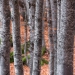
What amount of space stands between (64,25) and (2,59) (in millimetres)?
2001

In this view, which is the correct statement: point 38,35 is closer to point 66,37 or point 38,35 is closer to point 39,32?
point 39,32

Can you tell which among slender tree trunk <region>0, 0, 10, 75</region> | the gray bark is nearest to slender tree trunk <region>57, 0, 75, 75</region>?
slender tree trunk <region>0, 0, 10, 75</region>

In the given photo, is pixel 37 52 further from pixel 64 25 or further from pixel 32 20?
pixel 64 25

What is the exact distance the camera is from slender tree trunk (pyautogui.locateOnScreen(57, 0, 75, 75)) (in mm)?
2262

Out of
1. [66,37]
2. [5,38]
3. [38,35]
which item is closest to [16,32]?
[38,35]

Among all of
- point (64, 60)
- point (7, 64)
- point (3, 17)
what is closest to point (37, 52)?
point (7, 64)

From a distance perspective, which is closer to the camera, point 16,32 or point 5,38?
point 5,38

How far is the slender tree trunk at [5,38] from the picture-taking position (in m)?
3.68

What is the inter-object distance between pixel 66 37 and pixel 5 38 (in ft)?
5.87

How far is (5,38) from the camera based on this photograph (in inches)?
155

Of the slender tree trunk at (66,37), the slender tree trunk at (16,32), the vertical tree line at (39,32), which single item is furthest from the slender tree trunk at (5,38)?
the slender tree trunk at (66,37)

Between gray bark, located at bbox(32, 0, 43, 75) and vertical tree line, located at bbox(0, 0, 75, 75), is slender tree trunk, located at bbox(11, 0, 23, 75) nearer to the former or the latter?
vertical tree line, located at bbox(0, 0, 75, 75)

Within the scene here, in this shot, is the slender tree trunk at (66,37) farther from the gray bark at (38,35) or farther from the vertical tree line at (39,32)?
the gray bark at (38,35)

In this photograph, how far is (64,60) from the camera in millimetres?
2365
